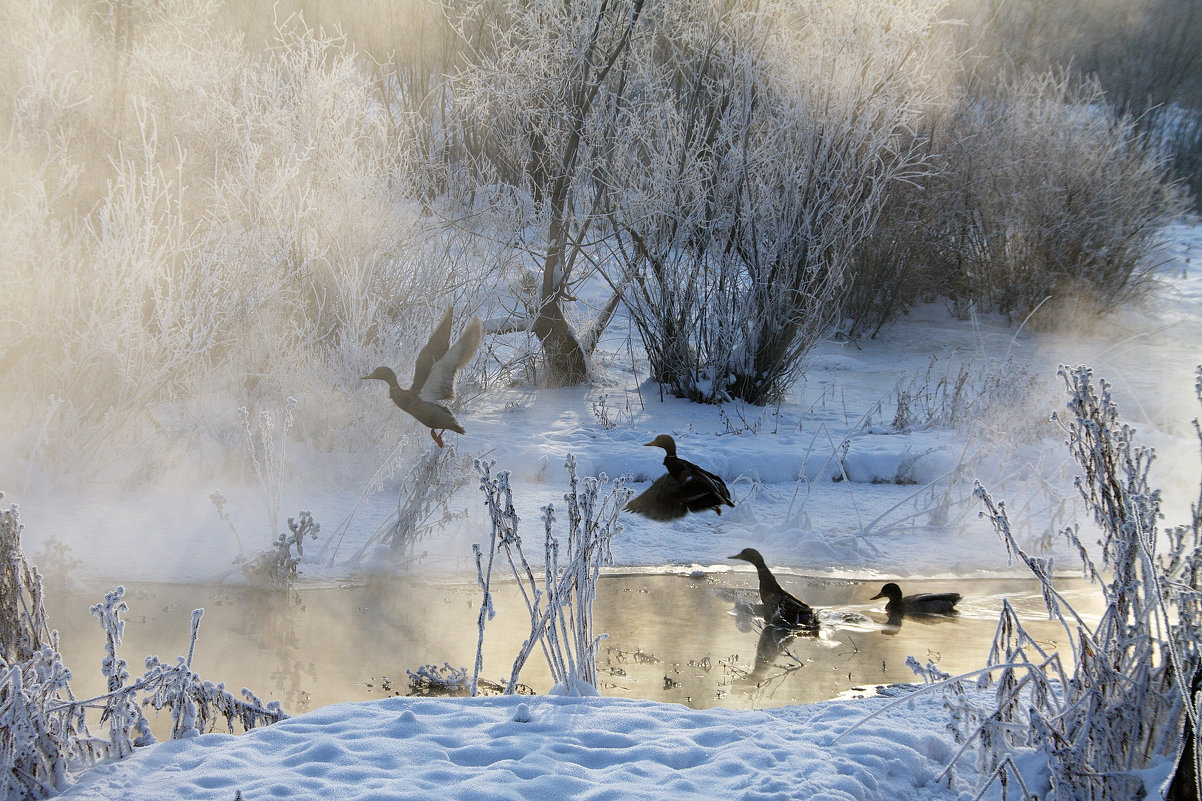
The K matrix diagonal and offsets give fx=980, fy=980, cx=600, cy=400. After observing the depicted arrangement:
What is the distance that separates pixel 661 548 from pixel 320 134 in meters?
5.17

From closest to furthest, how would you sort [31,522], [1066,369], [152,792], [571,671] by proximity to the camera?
[152,792] → [1066,369] → [571,671] → [31,522]

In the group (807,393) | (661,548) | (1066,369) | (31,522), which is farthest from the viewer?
(807,393)

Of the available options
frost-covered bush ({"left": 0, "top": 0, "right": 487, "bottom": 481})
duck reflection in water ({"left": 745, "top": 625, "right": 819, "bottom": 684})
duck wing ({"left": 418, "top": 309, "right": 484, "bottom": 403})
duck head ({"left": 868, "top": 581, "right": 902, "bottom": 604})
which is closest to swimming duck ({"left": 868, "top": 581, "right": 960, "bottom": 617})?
duck head ({"left": 868, "top": 581, "right": 902, "bottom": 604})

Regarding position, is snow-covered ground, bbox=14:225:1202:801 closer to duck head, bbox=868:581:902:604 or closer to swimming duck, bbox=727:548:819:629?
duck head, bbox=868:581:902:604

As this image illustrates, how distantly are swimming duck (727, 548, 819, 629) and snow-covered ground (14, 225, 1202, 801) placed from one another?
1062 mm

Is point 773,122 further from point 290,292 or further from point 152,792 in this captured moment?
point 152,792

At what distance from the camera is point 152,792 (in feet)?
8.95

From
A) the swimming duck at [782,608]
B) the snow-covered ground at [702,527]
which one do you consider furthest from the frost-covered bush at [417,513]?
the swimming duck at [782,608]

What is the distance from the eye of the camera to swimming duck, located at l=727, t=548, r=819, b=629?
5145 millimetres

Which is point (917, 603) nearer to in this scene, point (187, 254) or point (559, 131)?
point (187, 254)

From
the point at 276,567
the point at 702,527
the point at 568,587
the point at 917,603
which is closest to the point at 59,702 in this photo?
the point at 568,587

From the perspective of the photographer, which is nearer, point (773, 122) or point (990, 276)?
point (773, 122)

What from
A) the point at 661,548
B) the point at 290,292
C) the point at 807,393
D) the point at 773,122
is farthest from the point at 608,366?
the point at 661,548

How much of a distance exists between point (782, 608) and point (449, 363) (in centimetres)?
227
